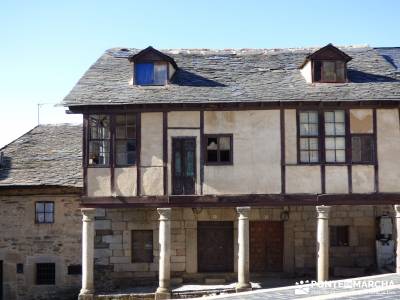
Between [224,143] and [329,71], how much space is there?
4346 mm

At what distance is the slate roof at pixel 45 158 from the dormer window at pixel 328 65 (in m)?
9.07

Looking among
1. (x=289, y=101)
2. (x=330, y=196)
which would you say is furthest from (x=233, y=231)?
(x=289, y=101)

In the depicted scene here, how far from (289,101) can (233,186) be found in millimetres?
3142

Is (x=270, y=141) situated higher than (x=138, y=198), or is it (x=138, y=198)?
(x=270, y=141)

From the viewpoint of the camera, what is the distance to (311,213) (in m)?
18.0

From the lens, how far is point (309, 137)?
1566 cm

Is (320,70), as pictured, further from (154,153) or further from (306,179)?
(154,153)

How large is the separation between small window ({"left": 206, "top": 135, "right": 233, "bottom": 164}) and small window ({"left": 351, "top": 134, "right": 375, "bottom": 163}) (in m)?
3.84

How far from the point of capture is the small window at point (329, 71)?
16.5 m

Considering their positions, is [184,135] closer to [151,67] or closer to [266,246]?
Result: [151,67]

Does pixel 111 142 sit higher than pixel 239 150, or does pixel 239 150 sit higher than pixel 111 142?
pixel 111 142

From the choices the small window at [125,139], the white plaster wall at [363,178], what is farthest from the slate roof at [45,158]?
the white plaster wall at [363,178]

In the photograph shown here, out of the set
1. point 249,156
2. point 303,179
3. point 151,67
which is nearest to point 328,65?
point 303,179

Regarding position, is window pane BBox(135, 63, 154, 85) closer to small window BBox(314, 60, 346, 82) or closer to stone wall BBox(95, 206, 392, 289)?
stone wall BBox(95, 206, 392, 289)
